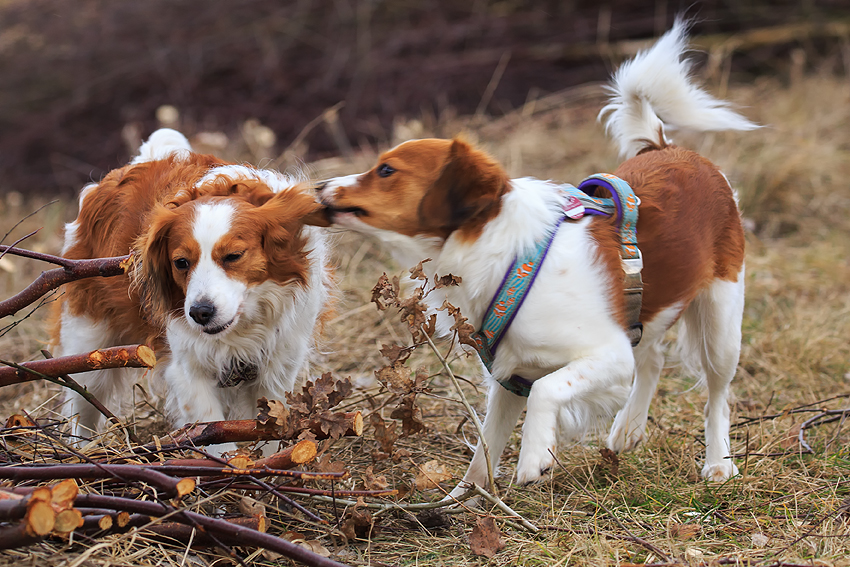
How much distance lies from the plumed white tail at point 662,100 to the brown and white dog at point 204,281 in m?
1.51

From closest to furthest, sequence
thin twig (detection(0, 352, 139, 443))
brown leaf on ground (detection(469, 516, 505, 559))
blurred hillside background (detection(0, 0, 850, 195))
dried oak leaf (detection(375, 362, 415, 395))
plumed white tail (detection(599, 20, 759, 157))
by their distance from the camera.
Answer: thin twig (detection(0, 352, 139, 443)) → brown leaf on ground (detection(469, 516, 505, 559)) → dried oak leaf (detection(375, 362, 415, 395)) → plumed white tail (detection(599, 20, 759, 157)) → blurred hillside background (detection(0, 0, 850, 195))

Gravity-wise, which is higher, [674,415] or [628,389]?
[628,389]

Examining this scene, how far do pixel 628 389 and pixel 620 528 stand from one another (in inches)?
18.5

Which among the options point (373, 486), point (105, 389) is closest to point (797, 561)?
point (373, 486)

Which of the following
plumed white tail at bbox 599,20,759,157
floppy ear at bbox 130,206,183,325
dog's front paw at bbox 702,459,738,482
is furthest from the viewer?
plumed white tail at bbox 599,20,759,157

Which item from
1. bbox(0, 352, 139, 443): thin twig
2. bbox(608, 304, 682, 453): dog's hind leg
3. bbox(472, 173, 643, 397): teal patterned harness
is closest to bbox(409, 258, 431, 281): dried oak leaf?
bbox(472, 173, 643, 397): teal patterned harness

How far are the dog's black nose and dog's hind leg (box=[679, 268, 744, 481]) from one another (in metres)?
1.98

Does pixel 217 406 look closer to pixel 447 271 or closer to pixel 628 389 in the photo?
pixel 447 271

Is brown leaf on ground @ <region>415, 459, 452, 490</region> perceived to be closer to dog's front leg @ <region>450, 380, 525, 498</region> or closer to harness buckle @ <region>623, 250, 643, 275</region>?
dog's front leg @ <region>450, 380, 525, 498</region>

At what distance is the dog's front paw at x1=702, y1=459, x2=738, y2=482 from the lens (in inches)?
124

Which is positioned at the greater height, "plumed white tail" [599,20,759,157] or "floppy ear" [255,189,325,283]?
"plumed white tail" [599,20,759,157]

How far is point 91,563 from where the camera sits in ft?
6.78

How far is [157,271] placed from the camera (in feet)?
9.49

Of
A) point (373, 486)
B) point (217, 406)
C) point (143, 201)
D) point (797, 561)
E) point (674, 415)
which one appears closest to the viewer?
point (797, 561)
